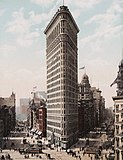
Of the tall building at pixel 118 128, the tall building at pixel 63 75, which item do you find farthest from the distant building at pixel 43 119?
the tall building at pixel 118 128

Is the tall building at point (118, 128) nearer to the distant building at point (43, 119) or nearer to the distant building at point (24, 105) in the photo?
Answer: the distant building at point (24, 105)

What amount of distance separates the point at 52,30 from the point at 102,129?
1871 cm

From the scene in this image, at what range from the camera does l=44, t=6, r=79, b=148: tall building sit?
37.1 metres

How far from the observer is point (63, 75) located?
37969mm

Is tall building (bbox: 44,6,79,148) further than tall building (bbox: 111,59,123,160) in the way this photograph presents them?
Yes

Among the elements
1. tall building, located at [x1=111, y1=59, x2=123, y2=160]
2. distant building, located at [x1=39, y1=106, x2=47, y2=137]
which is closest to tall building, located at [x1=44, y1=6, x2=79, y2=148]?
distant building, located at [x1=39, y1=106, x2=47, y2=137]

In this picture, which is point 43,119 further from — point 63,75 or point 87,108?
point 63,75

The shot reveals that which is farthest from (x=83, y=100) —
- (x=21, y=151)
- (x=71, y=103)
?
(x=21, y=151)

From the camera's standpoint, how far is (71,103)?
1628 inches

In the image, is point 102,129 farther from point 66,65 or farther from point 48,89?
point 66,65

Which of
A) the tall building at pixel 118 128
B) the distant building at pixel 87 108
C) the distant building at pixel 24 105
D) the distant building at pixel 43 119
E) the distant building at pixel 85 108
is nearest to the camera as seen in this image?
the tall building at pixel 118 128

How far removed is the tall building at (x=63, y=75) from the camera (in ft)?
122

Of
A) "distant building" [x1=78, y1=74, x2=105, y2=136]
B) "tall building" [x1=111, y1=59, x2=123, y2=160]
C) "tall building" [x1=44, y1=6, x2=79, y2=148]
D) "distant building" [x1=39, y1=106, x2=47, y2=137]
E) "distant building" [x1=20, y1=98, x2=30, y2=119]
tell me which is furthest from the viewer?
"distant building" [x1=39, y1=106, x2=47, y2=137]

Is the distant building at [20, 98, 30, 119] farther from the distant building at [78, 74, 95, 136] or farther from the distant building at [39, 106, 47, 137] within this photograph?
the distant building at [78, 74, 95, 136]
